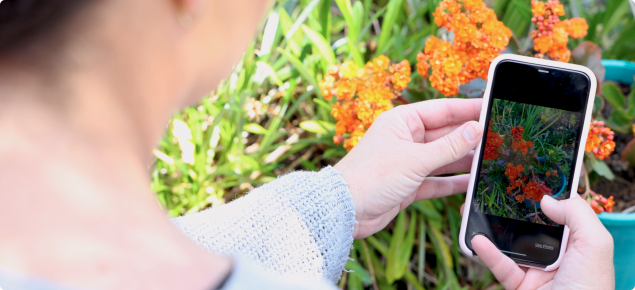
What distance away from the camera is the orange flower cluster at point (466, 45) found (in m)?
0.87

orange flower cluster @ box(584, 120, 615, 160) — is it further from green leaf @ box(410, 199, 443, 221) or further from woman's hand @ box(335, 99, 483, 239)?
green leaf @ box(410, 199, 443, 221)

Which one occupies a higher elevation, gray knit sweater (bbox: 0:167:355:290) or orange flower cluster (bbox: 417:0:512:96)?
orange flower cluster (bbox: 417:0:512:96)

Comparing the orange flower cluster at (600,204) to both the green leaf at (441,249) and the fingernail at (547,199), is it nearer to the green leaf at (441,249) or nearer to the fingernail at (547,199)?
the fingernail at (547,199)

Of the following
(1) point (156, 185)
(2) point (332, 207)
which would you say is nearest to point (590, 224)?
(2) point (332, 207)

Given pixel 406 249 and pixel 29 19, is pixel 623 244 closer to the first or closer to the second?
pixel 406 249

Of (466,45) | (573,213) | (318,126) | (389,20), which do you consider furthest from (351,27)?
(573,213)

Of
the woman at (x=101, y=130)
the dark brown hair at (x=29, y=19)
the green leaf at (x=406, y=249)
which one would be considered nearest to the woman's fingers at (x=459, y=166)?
the green leaf at (x=406, y=249)

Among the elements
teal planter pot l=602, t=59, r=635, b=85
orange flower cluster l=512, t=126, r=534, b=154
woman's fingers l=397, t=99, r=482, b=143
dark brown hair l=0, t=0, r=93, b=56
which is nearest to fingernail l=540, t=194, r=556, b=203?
orange flower cluster l=512, t=126, r=534, b=154

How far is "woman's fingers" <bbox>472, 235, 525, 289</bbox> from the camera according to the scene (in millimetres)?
890

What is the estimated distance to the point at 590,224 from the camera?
0.77 meters

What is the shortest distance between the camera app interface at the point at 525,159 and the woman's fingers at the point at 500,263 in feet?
0.24

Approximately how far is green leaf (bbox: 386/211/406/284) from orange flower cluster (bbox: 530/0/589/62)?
1.88ft

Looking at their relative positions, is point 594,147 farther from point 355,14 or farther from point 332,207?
point 355,14

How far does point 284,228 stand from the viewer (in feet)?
2.58
